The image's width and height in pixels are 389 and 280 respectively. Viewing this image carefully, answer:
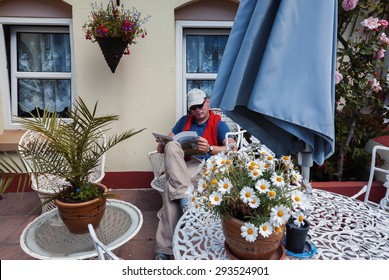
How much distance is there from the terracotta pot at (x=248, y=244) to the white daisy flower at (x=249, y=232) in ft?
0.09

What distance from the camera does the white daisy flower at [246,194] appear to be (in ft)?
3.10

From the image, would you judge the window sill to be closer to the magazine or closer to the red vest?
the magazine

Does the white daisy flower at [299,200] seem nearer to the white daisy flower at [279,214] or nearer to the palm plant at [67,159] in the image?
the white daisy flower at [279,214]

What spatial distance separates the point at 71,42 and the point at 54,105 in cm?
76

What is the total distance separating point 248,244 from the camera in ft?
3.24

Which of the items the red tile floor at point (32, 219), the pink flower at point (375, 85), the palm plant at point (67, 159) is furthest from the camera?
the pink flower at point (375, 85)

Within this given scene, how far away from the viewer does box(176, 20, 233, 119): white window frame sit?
316 centimetres

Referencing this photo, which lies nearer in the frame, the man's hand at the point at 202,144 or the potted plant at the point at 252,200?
the potted plant at the point at 252,200

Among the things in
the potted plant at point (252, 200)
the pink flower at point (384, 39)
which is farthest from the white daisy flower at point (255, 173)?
the pink flower at point (384, 39)

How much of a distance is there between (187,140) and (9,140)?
211 centimetres

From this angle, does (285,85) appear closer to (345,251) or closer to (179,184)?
(345,251)

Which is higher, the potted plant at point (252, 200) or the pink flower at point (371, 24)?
the pink flower at point (371, 24)

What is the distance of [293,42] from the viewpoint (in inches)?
39.8

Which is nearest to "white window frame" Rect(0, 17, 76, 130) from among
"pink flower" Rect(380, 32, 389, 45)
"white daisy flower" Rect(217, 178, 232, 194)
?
"white daisy flower" Rect(217, 178, 232, 194)
